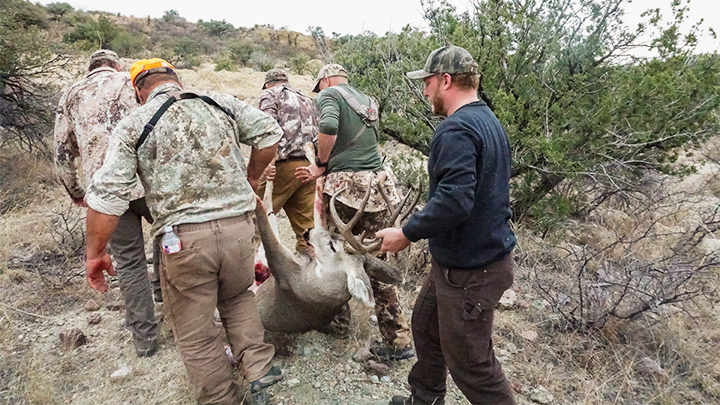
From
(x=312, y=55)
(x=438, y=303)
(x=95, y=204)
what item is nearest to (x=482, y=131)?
(x=438, y=303)

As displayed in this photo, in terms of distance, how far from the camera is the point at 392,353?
11.8 ft

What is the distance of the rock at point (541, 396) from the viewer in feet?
10.2

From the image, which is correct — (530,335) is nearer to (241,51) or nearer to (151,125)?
(151,125)

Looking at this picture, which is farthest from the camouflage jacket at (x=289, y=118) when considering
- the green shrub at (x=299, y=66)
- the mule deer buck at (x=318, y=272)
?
the green shrub at (x=299, y=66)

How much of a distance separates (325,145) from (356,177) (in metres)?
0.37

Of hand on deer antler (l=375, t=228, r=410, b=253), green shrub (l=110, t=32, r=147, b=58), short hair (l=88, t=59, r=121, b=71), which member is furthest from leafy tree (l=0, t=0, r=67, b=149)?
green shrub (l=110, t=32, r=147, b=58)

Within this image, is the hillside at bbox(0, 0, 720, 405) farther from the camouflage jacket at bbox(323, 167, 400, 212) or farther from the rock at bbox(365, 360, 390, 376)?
the camouflage jacket at bbox(323, 167, 400, 212)

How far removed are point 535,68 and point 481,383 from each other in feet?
14.4

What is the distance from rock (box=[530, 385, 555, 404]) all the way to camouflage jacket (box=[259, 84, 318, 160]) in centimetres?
299

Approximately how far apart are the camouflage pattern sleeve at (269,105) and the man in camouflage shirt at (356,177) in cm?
99

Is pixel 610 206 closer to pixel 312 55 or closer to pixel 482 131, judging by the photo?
pixel 482 131

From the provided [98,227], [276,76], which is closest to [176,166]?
[98,227]

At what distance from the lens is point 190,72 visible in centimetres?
1912

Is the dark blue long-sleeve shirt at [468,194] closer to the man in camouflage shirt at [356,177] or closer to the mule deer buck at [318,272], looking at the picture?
the mule deer buck at [318,272]
